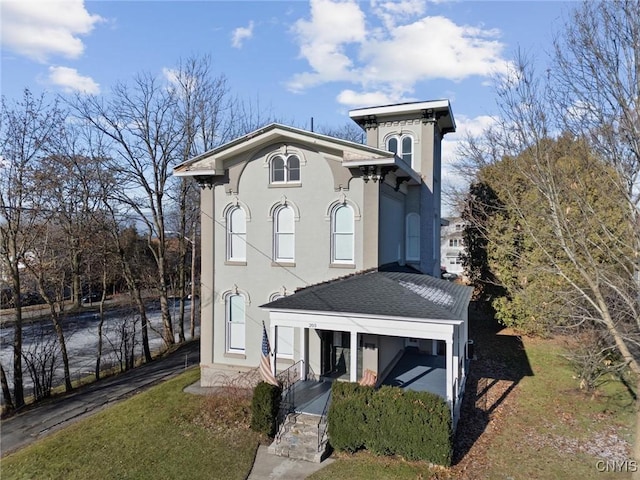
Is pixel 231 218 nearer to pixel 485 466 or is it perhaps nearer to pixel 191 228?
pixel 485 466

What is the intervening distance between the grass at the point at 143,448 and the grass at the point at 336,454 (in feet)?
0.08

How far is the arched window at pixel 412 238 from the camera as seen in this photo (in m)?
18.3

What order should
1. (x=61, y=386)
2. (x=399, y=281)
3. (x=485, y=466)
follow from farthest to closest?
(x=61, y=386), (x=399, y=281), (x=485, y=466)

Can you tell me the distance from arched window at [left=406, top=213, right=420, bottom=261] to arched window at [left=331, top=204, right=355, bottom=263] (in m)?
5.16

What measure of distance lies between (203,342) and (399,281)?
24.6ft

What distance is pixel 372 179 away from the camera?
44.1ft

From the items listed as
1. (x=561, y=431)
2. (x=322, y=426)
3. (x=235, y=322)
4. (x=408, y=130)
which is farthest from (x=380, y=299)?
(x=408, y=130)

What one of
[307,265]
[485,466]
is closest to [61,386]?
[307,265]

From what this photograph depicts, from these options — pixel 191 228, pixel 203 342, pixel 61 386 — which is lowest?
pixel 61 386

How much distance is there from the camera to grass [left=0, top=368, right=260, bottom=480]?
9.40 m

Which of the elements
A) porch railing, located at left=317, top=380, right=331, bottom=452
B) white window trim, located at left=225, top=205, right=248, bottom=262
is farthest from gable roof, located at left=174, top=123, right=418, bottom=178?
porch railing, located at left=317, top=380, right=331, bottom=452

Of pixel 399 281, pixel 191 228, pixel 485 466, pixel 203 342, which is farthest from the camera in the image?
pixel 191 228

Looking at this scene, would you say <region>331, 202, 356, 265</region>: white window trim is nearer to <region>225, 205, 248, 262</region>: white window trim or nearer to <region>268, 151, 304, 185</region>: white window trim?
<region>268, 151, 304, 185</region>: white window trim

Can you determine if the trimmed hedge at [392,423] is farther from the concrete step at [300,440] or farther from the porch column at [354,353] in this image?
the porch column at [354,353]
